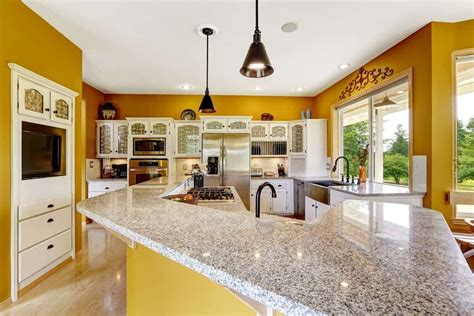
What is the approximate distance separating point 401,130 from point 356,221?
2.61 meters

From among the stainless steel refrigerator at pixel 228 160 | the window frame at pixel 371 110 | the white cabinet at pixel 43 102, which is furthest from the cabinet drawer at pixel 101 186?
the window frame at pixel 371 110

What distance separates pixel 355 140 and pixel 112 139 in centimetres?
482

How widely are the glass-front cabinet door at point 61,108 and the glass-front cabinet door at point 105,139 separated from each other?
7.11 ft

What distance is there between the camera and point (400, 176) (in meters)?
3.05

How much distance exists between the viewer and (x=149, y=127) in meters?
4.80

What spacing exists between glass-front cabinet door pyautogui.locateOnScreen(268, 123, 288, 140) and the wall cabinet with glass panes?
3.14 metres

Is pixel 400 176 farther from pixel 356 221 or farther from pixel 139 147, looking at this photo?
pixel 139 147

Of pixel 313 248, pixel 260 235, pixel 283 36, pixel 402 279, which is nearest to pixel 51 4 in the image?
pixel 283 36

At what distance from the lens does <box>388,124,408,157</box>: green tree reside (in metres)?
2.94

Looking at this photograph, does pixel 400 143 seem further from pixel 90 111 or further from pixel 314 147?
pixel 90 111

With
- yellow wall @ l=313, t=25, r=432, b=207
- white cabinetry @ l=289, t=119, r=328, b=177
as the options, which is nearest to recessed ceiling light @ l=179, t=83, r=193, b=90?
white cabinetry @ l=289, t=119, r=328, b=177

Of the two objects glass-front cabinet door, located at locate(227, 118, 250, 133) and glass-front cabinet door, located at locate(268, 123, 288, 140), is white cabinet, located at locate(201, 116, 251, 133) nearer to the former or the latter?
glass-front cabinet door, located at locate(227, 118, 250, 133)

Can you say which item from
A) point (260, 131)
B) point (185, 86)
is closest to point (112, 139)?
point (185, 86)

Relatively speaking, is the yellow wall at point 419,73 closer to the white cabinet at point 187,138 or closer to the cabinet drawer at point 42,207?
the white cabinet at point 187,138
